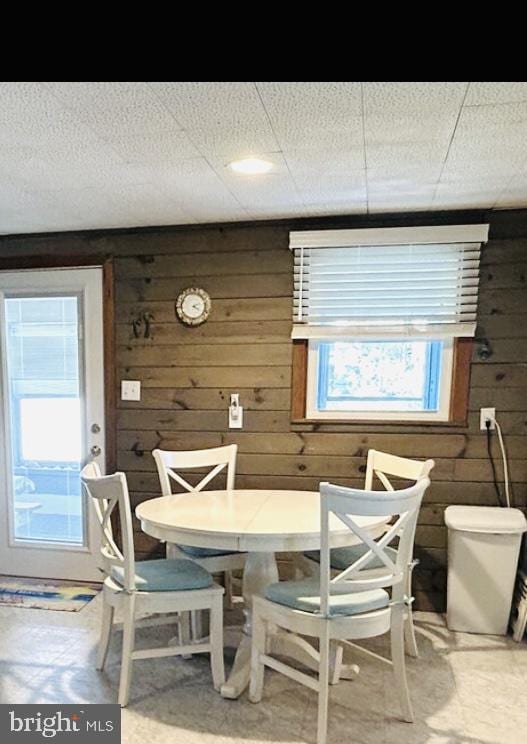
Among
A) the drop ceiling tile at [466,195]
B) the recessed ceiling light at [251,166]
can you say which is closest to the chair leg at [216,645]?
the recessed ceiling light at [251,166]

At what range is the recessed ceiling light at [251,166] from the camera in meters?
1.85

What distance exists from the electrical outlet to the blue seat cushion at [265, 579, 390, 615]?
1.17m

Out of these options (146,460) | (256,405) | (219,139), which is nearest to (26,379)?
(146,460)

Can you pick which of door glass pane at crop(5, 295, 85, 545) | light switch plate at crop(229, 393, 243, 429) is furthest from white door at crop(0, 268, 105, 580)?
light switch plate at crop(229, 393, 243, 429)

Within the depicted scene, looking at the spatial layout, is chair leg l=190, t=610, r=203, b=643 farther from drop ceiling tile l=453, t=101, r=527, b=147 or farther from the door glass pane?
drop ceiling tile l=453, t=101, r=527, b=147

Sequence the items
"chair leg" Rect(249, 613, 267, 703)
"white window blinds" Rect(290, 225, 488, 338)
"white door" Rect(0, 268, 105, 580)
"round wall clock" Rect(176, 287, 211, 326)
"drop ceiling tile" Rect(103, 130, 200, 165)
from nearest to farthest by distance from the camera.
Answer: "drop ceiling tile" Rect(103, 130, 200, 165), "chair leg" Rect(249, 613, 267, 703), "white window blinds" Rect(290, 225, 488, 338), "round wall clock" Rect(176, 287, 211, 326), "white door" Rect(0, 268, 105, 580)

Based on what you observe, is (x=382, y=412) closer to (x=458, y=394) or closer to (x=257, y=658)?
(x=458, y=394)

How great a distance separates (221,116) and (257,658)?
1980mm

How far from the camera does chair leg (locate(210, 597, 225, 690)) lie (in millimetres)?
1938

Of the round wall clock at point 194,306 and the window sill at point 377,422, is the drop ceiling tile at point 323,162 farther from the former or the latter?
the window sill at point 377,422

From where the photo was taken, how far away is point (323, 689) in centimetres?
165

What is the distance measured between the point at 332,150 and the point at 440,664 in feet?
7.45
